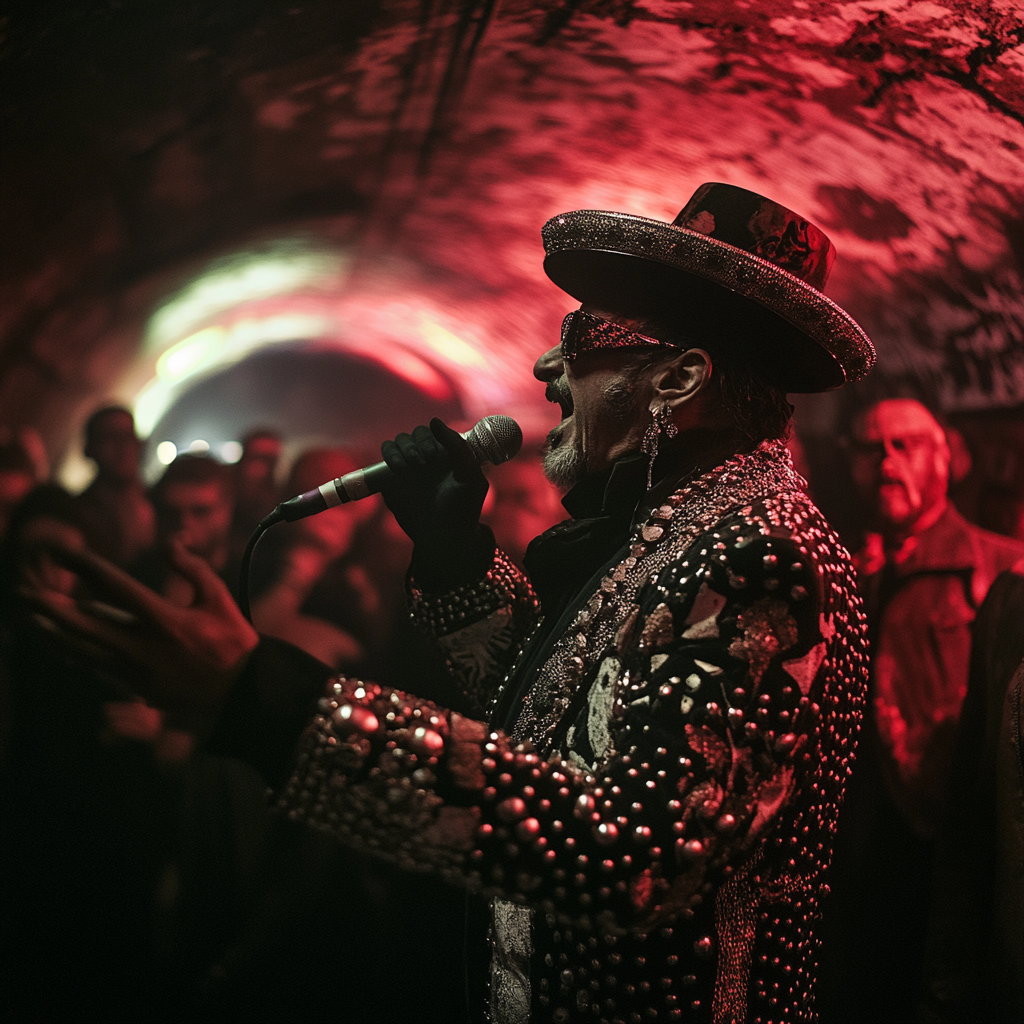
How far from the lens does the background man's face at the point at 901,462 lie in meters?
2.17

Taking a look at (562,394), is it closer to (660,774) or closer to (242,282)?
(660,774)

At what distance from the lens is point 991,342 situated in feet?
6.49

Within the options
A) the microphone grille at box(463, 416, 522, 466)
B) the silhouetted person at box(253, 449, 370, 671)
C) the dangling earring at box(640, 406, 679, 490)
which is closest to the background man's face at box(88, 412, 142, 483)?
the silhouetted person at box(253, 449, 370, 671)

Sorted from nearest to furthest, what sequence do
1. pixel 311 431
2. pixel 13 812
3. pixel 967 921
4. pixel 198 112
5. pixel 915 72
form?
pixel 915 72 < pixel 198 112 < pixel 967 921 < pixel 13 812 < pixel 311 431

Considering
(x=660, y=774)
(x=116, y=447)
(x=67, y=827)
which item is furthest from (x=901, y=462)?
(x=67, y=827)

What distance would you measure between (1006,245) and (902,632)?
97 cm

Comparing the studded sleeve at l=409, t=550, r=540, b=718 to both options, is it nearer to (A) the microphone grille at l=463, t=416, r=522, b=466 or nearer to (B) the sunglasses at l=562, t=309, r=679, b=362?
(A) the microphone grille at l=463, t=416, r=522, b=466

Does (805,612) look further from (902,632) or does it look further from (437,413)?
(437,413)

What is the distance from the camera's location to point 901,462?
2.23m

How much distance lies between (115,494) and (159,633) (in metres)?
1.57

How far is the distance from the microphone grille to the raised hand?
724 mm

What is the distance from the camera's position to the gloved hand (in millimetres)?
1369

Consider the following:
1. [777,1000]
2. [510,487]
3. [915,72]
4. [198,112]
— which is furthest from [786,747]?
[510,487]

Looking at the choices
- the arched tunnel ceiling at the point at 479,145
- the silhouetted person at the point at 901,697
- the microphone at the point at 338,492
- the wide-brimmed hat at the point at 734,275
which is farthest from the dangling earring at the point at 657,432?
the silhouetted person at the point at 901,697
